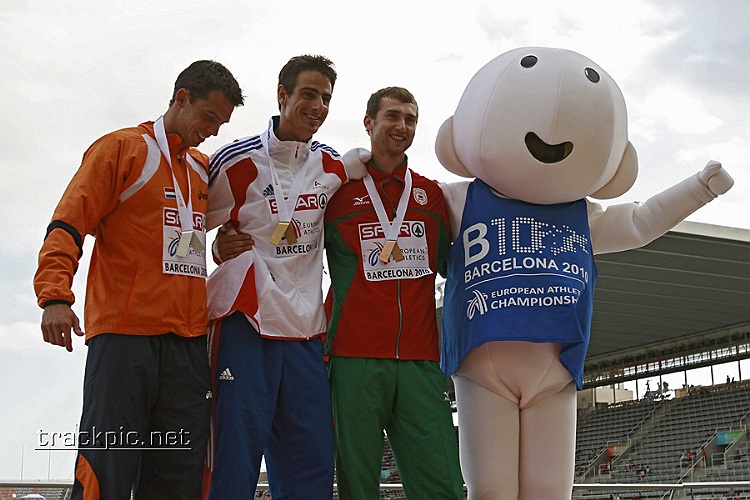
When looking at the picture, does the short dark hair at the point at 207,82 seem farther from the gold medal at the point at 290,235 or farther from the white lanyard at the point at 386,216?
the white lanyard at the point at 386,216

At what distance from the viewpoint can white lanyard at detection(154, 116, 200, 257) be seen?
3.11 meters

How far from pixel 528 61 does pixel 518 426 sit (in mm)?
1522

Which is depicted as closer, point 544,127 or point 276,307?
point 276,307

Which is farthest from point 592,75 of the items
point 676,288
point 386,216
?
point 676,288

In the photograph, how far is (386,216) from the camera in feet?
11.9

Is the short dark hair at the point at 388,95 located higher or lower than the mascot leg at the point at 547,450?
higher

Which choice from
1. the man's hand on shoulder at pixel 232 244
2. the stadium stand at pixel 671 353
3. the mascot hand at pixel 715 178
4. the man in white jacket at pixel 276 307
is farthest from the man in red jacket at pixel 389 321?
the stadium stand at pixel 671 353

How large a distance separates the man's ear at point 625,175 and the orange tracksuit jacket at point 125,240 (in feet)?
6.05

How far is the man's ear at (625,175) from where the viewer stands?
383 cm

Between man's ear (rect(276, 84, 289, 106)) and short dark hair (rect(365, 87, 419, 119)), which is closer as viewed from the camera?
man's ear (rect(276, 84, 289, 106))

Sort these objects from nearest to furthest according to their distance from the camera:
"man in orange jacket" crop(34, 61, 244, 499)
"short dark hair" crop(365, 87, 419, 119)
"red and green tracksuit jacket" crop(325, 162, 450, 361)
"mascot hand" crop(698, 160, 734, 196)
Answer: "man in orange jacket" crop(34, 61, 244, 499), "red and green tracksuit jacket" crop(325, 162, 450, 361), "mascot hand" crop(698, 160, 734, 196), "short dark hair" crop(365, 87, 419, 119)

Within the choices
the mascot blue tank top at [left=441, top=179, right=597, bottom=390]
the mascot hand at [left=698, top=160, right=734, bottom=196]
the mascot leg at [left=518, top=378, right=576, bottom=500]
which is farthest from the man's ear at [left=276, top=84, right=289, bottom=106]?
the mascot hand at [left=698, top=160, right=734, bottom=196]

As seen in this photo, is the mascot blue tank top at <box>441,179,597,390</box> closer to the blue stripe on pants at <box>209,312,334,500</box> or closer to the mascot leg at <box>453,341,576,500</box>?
the mascot leg at <box>453,341,576,500</box>

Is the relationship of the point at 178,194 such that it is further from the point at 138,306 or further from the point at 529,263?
the point at 529,263
